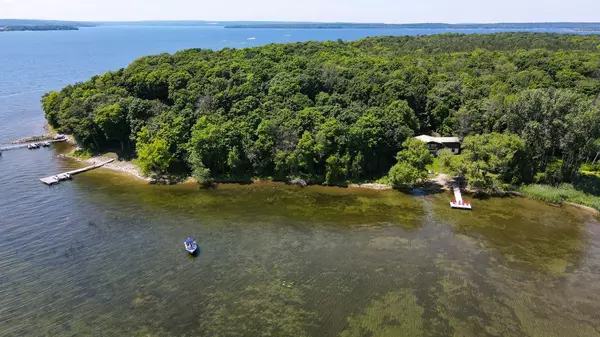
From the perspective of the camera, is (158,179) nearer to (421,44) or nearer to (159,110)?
(159,110)

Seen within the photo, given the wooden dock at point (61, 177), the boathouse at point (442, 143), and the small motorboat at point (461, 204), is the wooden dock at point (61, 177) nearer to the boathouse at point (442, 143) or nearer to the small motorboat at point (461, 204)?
the boathouse at point (442, 143)

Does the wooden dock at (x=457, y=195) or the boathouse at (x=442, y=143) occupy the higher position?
the boathouse at (x=442, y=143)

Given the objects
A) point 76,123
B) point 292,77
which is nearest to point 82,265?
point 76,123

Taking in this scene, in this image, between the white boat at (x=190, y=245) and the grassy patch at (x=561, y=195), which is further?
the grassy patch at (x=561, y=195)

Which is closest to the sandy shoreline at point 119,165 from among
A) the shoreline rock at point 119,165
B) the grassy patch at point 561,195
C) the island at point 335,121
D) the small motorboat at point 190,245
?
the shoreline rock at point 119,165

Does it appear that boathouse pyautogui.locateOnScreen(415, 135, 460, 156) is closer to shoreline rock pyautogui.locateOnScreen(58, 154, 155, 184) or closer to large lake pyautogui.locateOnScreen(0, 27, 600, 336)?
large lake pyautogui.locateOnScreen(0, 27, 600, 336)

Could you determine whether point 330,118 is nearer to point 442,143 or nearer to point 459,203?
point 442,143
